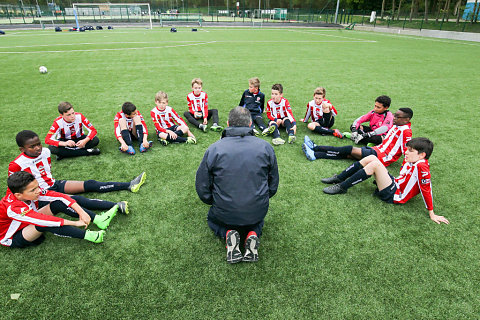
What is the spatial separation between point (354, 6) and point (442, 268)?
7820 cm

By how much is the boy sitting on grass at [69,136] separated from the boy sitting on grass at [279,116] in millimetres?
3831

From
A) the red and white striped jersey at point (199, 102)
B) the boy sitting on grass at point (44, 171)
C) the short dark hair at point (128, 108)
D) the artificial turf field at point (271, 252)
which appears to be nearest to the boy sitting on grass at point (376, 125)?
the artificial turf field at point (271, 252)

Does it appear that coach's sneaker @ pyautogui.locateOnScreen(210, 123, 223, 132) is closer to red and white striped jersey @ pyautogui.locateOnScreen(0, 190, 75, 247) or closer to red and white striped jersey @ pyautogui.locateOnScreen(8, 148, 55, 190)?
red and white striped jersey @ pyautogui.locateOnScreen(8, 148, 55, 190)

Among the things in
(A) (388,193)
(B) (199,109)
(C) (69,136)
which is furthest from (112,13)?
(A) (388,193)

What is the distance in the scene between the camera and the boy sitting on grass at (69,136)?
5.03m

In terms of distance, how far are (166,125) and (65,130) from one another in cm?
200

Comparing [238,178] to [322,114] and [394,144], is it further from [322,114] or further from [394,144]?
[322,114]

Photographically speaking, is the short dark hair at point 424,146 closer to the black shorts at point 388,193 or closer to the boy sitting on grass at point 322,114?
the black shorts at point 388,193

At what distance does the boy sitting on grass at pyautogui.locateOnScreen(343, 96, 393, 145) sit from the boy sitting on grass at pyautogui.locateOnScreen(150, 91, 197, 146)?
376cm

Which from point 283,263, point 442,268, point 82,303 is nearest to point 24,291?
point 82,303

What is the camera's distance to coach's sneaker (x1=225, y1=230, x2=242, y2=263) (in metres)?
3.07

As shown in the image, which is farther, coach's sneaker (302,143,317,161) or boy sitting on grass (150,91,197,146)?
boy sitting on grass (150,91,197,146)

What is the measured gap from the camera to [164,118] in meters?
6.18

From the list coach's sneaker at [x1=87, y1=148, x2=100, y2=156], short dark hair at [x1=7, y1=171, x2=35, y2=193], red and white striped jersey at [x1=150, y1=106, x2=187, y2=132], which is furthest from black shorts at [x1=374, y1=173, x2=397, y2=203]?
coach's sneaker at [x1=87, y1=148, x2=100, y2=156]
